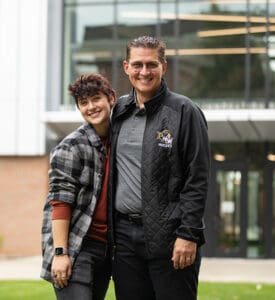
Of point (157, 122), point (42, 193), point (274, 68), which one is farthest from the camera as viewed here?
point (42, 193)

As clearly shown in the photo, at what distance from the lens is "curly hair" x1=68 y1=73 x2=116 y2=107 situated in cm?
398

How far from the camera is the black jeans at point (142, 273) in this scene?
3713 millimetres

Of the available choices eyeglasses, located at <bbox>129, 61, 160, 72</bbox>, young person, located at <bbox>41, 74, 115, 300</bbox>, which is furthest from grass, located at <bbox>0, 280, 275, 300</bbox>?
eyeglasses, located at <bbox>129, 61, 160, 72</bbox>

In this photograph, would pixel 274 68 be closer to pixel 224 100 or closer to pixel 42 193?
pixel 224 100

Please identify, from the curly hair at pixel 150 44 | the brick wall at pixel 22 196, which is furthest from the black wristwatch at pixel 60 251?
the brick wall at pixel 22 196

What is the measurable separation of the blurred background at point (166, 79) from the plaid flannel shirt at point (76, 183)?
14172 millimetres

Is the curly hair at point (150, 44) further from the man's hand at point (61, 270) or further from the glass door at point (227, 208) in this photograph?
the glass door at point (227, 208)

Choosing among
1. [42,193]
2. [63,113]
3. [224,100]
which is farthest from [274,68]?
[42,193]

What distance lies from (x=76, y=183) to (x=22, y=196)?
1599 centimetres

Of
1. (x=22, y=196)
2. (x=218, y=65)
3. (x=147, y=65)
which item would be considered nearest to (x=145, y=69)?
(x=147, y=65)

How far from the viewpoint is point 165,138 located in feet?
12.2

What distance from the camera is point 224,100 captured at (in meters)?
18.5

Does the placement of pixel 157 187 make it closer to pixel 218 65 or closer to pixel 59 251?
pixel 59 251

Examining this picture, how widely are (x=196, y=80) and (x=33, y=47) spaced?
4164mm
